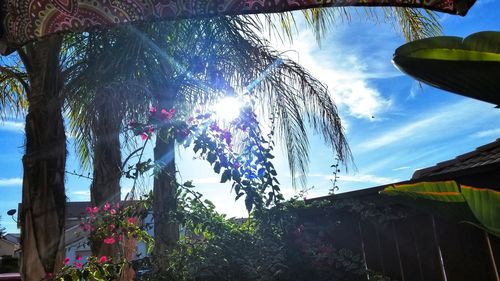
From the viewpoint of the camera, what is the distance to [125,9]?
1.64m

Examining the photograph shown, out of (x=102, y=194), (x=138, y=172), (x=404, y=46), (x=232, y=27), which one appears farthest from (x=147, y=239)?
(x=404, y=46)

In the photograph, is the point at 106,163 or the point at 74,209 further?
the point at 74,209

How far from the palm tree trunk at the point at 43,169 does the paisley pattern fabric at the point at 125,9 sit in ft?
5.46

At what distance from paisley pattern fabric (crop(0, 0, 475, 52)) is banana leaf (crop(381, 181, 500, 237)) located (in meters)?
0.70

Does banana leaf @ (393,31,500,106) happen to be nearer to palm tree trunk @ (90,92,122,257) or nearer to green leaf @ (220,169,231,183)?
green leaf @ (220,169,231,183)

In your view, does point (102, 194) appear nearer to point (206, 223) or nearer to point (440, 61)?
point (206, 223)

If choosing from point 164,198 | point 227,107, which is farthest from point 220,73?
point 164,198

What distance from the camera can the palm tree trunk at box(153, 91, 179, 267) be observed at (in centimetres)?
335

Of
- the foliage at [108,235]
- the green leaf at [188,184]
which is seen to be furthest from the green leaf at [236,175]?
the foliage at [108,235]

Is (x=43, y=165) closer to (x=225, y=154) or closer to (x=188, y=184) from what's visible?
(x=188, y=184)

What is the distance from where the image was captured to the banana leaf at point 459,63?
1112 mm

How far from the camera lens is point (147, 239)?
3.90 meters

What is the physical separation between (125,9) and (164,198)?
298cm

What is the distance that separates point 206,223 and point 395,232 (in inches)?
54.9
